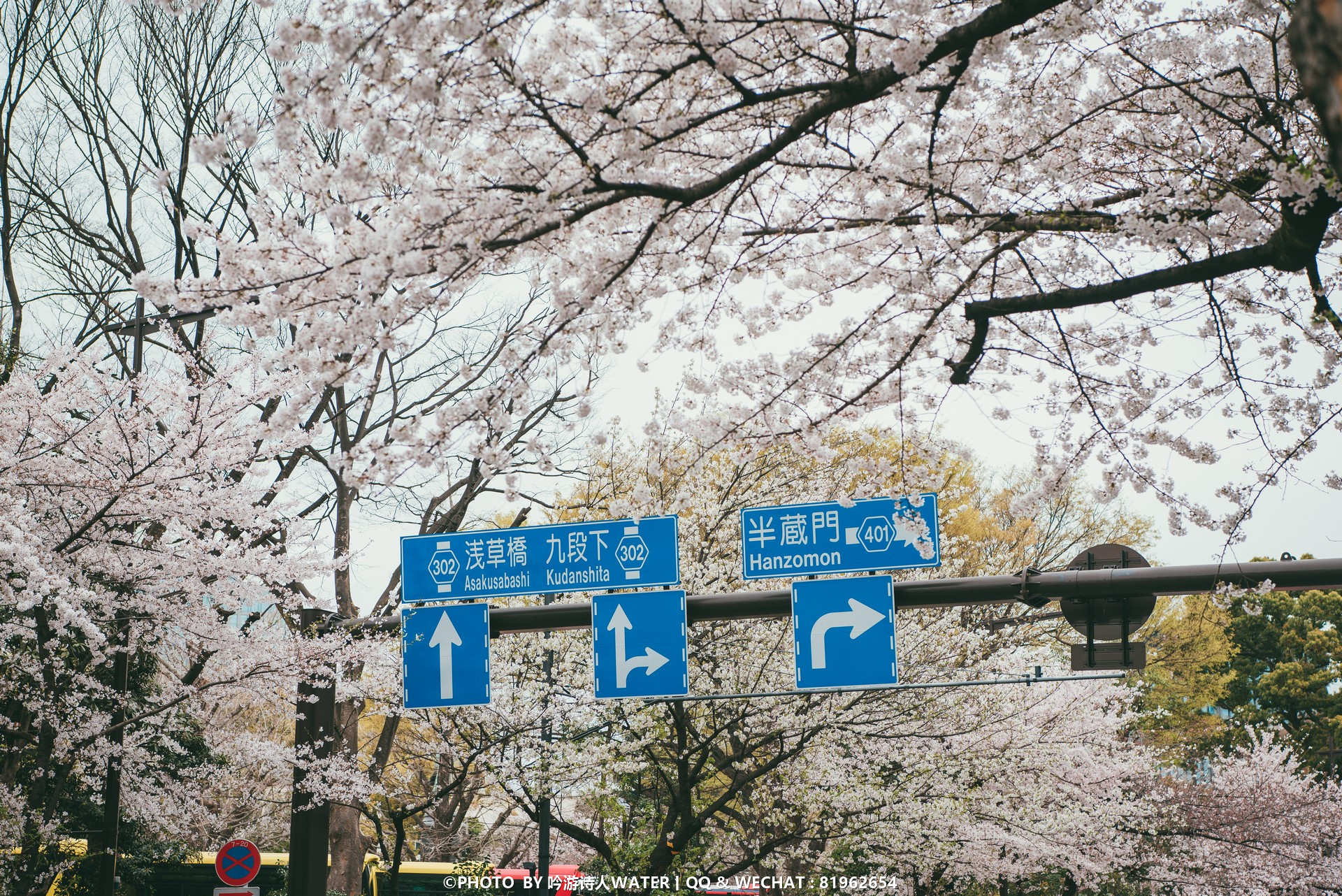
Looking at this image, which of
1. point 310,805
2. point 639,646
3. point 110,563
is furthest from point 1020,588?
point 110,563

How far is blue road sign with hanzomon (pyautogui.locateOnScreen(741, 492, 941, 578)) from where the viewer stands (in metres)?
8.80

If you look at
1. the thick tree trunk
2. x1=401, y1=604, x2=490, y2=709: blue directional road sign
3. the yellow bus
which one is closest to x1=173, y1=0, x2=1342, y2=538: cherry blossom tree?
x1=401, y1=604, x2=490, y2=709: blue directional road sign

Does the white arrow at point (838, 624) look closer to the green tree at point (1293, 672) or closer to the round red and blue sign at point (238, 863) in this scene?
the round red and blue sign at point (238, 863)

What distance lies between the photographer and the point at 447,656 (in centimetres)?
1036

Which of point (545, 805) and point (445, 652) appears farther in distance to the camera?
point (545, 805)

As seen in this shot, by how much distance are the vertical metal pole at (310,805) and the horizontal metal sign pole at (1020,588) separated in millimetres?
3715

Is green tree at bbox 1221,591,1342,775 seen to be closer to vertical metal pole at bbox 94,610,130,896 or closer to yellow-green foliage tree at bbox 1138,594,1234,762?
yellow-green foliage tree at bbox 1138,594,1234,762

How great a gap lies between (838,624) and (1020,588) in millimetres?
1709

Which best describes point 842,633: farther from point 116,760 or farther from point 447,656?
point 116,760

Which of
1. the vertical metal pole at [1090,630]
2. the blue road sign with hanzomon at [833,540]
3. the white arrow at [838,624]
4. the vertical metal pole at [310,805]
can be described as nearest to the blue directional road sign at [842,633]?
the white arrow at [838,624]

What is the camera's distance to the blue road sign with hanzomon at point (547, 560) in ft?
32.1

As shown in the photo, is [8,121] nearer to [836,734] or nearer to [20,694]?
[20,694]

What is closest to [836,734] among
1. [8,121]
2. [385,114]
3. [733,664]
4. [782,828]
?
[733,664]

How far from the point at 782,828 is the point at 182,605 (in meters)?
9.49
